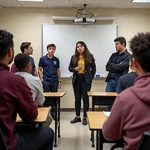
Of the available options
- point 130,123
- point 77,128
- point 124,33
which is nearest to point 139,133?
point 130,123

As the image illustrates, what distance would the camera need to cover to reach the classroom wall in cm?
536

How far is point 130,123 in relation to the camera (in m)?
1.06

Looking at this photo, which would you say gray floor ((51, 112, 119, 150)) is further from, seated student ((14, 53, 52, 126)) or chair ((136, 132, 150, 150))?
chair ((136, 132, 150, 150))

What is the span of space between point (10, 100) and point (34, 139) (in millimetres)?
439

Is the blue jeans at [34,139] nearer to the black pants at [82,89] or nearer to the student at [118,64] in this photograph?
the student at [118,64]

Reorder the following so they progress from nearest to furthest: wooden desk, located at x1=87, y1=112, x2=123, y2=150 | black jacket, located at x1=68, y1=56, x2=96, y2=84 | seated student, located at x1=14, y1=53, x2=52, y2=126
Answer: wooden desk, located at x1=87, y1=112, x2=123, y2=150, seated student, located at x1=14, y1=53, x2=52, y2=126, black jacket, located at x1=68, y1=56, x2=96, y2=84

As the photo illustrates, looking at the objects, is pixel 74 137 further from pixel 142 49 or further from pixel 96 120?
pixel 142 49

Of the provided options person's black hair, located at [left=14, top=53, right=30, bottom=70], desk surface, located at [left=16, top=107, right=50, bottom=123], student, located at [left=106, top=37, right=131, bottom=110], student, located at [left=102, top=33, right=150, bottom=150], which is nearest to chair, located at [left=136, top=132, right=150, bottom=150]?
student, located at [left=102, top=33, right=150, bottom=150]

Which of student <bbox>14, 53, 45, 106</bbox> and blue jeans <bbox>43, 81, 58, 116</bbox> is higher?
student <bbox>14, 53, 45, 106</bbox>

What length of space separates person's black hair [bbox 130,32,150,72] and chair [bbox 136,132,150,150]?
0.32 m

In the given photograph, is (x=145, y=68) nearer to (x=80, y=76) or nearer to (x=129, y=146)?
(x=129, y=146)

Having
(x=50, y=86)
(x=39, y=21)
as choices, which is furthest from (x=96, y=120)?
(x=39, y=21)

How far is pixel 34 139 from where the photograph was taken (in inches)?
67.9

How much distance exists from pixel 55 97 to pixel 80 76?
41.3 inches
